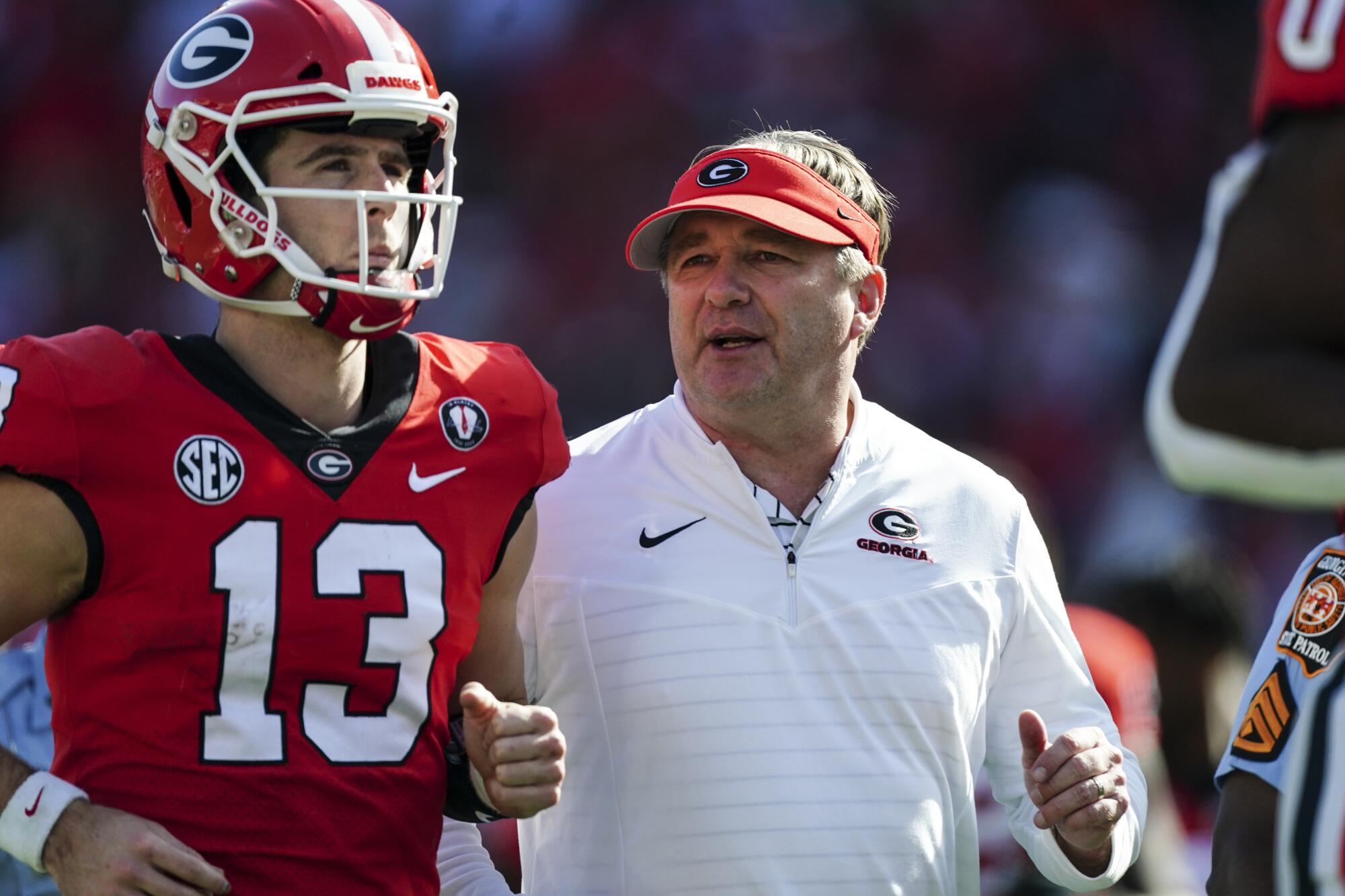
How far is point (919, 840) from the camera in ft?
8.68

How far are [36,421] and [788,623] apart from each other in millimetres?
1229

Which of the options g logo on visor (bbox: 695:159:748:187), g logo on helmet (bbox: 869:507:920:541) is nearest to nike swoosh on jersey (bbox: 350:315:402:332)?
g logo on visor (bbox: 695:159:748:187)

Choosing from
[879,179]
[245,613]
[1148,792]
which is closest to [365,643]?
[245,613]

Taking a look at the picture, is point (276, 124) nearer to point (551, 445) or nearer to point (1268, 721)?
point (551, 445)

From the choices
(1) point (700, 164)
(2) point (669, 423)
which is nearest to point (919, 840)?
(2) point (669, 423)

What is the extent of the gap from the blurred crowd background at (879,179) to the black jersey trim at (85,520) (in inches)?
215

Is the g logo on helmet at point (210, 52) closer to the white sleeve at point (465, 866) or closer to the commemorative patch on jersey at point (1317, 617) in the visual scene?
the white sleeve at point (465, 866)

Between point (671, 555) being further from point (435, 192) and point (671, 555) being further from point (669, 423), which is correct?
point (435, 192)

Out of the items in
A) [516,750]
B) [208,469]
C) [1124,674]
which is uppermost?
[208,469]

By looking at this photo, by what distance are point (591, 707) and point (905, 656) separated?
1.75 feet

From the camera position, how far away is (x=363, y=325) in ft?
7.65

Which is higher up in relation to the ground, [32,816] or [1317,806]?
[1317,806]

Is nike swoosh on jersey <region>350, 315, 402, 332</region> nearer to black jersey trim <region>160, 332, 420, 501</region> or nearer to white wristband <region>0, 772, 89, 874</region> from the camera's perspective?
black jersey trim <region>160, 332, 420, 501</region>

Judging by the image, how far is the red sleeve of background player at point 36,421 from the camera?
2.06 m
